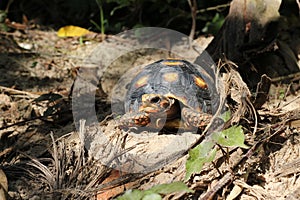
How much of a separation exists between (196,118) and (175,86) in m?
0.28

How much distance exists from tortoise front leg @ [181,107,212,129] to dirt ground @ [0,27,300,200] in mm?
82

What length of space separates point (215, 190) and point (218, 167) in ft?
0.58

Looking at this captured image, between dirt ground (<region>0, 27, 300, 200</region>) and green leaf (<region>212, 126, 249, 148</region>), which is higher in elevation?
green leaf (<region>212, 126, 249, 148</region>)

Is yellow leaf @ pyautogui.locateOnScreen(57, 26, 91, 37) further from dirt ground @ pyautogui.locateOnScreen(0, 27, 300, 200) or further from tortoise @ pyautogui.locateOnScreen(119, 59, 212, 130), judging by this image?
tortoise @ pyautogui.locateOnScreen(119, 59, 212, 130)

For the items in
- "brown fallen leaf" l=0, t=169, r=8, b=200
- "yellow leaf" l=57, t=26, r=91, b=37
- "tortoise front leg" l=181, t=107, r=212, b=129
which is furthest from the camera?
"yellow leaf" l=57, t=26, r=91, b=37

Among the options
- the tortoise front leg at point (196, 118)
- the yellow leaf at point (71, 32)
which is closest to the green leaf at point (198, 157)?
the tortoise front leg at point (196, 118)

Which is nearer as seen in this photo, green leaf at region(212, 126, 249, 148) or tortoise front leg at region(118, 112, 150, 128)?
green leaf at region(212, 126, 249, 148)

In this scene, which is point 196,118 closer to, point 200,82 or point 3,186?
point 200,82

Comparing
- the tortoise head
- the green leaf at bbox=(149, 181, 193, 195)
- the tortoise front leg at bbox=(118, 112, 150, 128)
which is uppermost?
the tortoise head

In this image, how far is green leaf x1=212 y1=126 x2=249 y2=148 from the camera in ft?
7.11

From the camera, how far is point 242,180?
2.41 meters

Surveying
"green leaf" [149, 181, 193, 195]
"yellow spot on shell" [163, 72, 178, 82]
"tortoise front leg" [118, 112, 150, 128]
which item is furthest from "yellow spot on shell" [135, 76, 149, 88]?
"green leaf" [149, 181, 193, 195]

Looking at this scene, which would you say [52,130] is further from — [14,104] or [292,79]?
[292,79]

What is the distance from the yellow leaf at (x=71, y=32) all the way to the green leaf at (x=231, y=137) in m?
2.73
